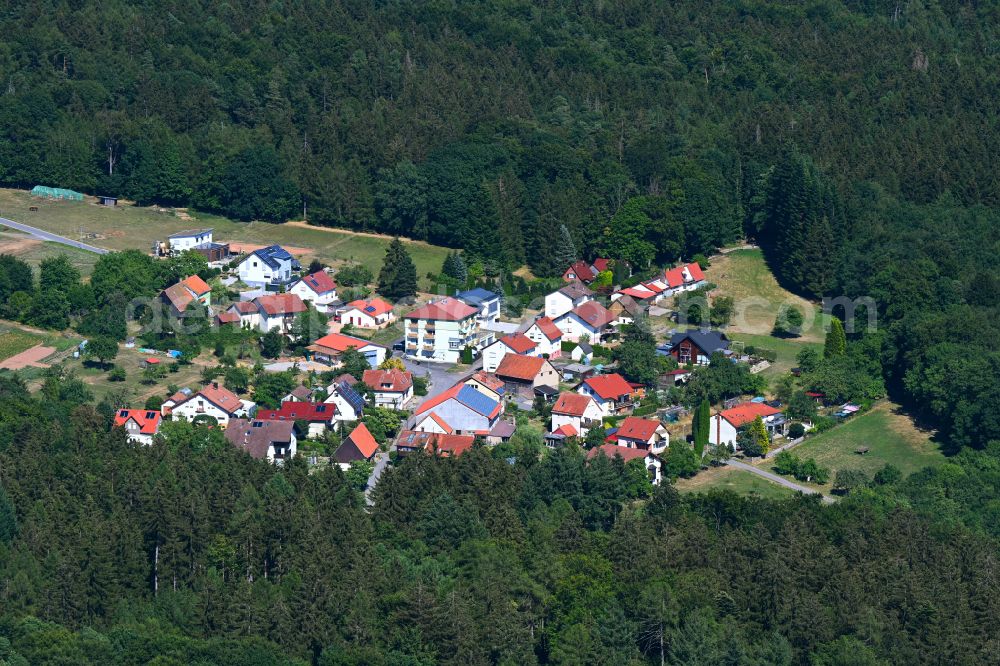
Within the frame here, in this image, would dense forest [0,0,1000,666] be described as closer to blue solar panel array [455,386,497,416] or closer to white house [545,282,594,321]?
blue solar panel array [455,386,497,416]

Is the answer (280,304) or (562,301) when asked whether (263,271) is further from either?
(562,301)

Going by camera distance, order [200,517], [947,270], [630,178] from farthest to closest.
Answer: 1. [630,178]
2. [947,270]
3. [200,517]

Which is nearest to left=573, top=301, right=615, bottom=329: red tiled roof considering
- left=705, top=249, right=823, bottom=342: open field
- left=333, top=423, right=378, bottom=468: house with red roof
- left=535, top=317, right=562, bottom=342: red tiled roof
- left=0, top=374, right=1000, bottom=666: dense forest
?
left=535, top=317, right=562, bottom=342: red tiled roof

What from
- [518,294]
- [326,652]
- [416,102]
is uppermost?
[416,102]

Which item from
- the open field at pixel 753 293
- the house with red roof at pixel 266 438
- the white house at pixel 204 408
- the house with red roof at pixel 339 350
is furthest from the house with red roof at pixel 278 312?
the open field at pixel 753 293

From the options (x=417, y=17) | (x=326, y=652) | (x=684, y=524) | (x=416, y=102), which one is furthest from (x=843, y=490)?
(x=417, y=17)

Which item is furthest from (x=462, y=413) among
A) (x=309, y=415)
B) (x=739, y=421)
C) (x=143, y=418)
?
(x=143, y=418)

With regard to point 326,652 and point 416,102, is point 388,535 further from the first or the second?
point 416,102
